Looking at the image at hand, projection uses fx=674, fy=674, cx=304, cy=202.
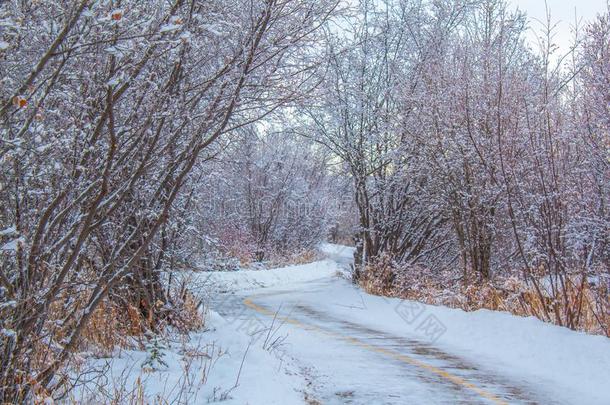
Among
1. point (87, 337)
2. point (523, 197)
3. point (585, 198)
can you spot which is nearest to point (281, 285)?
point (523, 197)

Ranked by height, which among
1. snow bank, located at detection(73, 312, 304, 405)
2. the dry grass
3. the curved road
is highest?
the dry grass

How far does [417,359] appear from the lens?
1021cm

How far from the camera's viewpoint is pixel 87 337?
813 centimetres

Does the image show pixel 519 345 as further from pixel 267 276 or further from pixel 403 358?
pixel 267 276

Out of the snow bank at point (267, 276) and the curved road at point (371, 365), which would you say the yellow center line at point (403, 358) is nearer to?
the curved road at point (371, 365)

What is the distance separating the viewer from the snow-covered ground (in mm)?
7383

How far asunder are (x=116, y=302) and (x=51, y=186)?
14.3ft

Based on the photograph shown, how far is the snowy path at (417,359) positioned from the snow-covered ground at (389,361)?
0.02 meters

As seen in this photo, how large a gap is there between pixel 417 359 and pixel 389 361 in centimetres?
53

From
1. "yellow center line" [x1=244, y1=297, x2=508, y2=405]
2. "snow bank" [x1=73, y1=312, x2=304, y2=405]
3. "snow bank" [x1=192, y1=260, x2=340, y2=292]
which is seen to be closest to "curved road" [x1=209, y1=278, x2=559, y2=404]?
"yellow center line" [x1=244, y1=297, x2=508, y2=405]

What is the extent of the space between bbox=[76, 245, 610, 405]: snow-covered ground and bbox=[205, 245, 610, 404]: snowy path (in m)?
0.02

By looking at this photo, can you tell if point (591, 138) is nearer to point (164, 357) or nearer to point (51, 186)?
point (164, 357)

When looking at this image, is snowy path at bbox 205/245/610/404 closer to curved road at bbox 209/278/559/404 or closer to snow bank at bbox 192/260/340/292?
curved road at bbox 209/278/559/404

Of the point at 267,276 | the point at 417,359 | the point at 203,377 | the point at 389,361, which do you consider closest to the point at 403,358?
the point at 417,359
